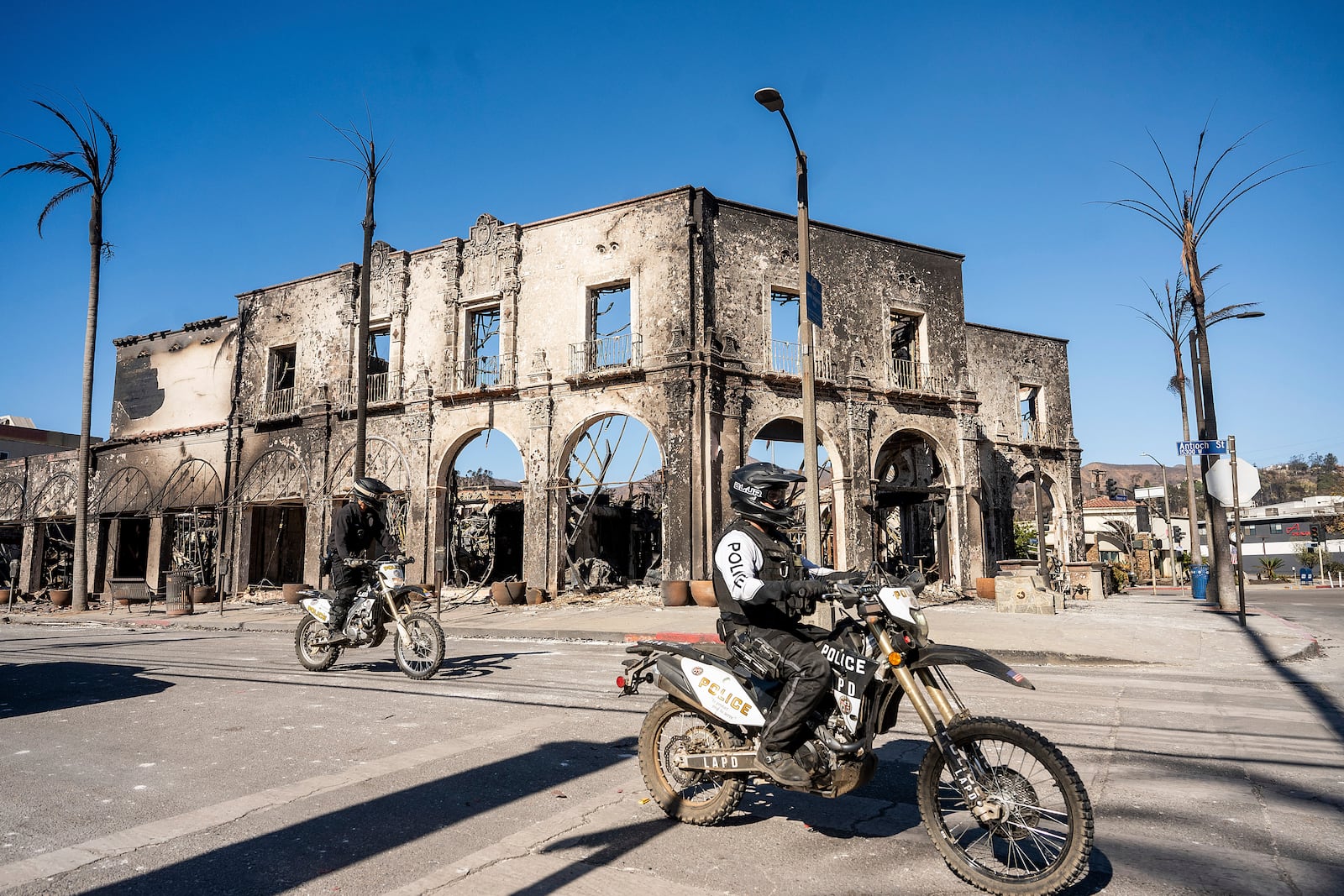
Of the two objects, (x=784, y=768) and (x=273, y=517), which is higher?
(x=273, y=517)

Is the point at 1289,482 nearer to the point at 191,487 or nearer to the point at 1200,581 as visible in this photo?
the point at 1200,581

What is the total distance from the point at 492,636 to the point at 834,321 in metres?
14.1

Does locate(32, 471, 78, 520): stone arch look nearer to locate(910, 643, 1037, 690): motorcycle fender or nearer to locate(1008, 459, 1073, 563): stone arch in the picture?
locate(910, 643, 1037, 690): motorcycle fender

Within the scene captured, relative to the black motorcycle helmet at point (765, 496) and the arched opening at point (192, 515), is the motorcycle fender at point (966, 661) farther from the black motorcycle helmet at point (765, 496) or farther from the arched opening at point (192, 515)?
the arched opening at point (192, 515)

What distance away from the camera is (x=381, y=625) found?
27.5ft

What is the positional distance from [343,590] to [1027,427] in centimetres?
2918

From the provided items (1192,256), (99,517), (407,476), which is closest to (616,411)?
(407,476)

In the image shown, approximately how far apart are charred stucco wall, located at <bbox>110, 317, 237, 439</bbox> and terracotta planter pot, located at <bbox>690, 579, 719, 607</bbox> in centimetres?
1914

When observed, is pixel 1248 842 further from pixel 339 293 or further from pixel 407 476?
pixel 339 293

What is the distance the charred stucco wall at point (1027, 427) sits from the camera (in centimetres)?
2986

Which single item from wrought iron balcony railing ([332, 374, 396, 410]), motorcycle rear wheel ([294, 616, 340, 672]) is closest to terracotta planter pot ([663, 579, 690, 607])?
motorcycle rear wheel ([294, 616, 340, 672])

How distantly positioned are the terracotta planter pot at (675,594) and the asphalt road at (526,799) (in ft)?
36.3

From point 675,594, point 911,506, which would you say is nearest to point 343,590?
point 675,594

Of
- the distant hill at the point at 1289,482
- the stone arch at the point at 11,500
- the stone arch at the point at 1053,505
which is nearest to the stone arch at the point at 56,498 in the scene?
the stone arch at the point at 11,500
